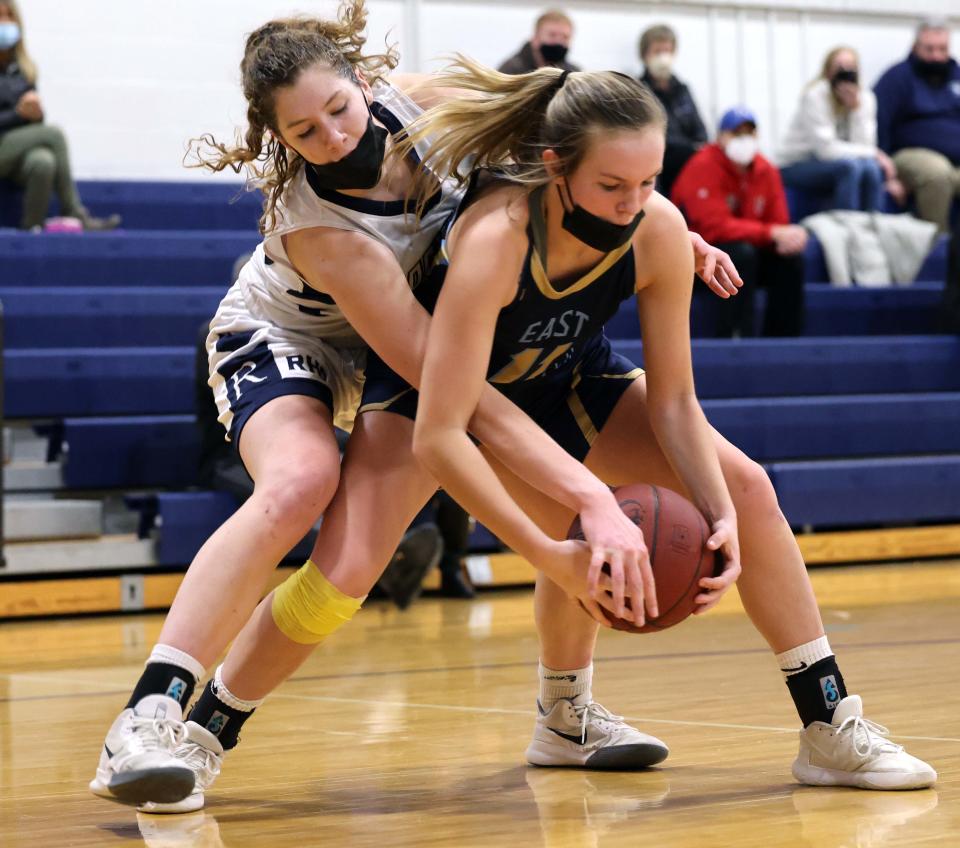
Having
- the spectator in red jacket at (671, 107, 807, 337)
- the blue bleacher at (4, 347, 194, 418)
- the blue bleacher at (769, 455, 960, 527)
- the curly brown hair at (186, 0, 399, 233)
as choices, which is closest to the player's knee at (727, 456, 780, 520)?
the curly brown hair at (186, 0, 399, 233)

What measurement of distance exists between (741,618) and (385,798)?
2656 millimetres

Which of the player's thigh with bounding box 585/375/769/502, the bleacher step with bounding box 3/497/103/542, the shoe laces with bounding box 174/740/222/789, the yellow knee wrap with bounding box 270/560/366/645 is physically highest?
the player's thigh with bounding box 585/375/769/502

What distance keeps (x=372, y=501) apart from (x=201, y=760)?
465 millimetres

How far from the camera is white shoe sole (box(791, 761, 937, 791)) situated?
216 cm

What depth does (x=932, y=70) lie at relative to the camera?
8.37m

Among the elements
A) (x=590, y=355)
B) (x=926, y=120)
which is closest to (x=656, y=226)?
(x=590, y=355)

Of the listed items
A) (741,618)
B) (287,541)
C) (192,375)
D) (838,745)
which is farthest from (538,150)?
(192,375)

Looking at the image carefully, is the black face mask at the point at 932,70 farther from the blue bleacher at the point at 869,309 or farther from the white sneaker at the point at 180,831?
the white sneaker at the point at 180,831

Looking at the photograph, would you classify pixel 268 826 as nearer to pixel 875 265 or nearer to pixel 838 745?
pixel 838 745

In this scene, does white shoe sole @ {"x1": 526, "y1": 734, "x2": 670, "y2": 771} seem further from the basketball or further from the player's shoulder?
the player's shoulder

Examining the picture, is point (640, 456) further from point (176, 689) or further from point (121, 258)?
point (121, 258)

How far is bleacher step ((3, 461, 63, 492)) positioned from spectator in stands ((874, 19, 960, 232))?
4942 millimetres

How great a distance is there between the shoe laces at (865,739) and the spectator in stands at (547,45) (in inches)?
204

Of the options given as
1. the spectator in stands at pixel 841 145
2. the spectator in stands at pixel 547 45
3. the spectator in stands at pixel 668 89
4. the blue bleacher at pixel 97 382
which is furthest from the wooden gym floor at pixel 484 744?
the spectator in stands at pixel 841 145
